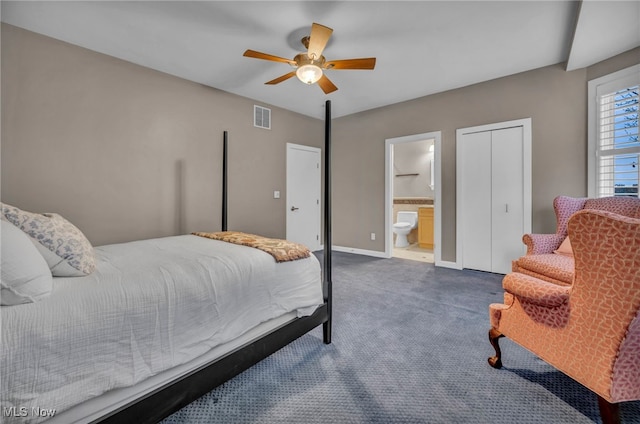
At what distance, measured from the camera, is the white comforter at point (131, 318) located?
2.85 ft

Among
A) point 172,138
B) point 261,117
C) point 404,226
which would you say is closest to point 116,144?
point 172,138

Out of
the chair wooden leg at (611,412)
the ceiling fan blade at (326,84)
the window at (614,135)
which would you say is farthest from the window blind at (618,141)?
the ceiling fan blade at (326,84)

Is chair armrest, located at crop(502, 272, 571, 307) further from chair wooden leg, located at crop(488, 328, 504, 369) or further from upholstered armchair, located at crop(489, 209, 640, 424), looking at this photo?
chair wooden leg, located at crop(488, 328, 504, 369)

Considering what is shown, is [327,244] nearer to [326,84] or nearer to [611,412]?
[611,412]

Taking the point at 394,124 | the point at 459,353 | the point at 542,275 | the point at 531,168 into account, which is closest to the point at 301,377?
the point at 459,353

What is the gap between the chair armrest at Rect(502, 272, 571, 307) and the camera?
125cm

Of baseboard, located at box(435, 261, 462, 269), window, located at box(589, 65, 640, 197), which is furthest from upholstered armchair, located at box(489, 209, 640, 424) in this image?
baseboard, located at box(435, 261, 462, 269)

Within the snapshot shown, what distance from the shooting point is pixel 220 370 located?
1.36 meters

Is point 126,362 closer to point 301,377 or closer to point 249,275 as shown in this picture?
point 249,275

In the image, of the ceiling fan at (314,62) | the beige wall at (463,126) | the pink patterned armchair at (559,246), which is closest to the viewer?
the pink patterned armchair at (559,246)

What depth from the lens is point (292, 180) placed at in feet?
15.8

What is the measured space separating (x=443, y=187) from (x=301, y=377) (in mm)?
3427

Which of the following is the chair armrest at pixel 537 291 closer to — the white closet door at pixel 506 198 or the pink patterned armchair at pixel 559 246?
the pink patterned armchair at pixel 559 246

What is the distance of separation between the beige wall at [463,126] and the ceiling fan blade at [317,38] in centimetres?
246
